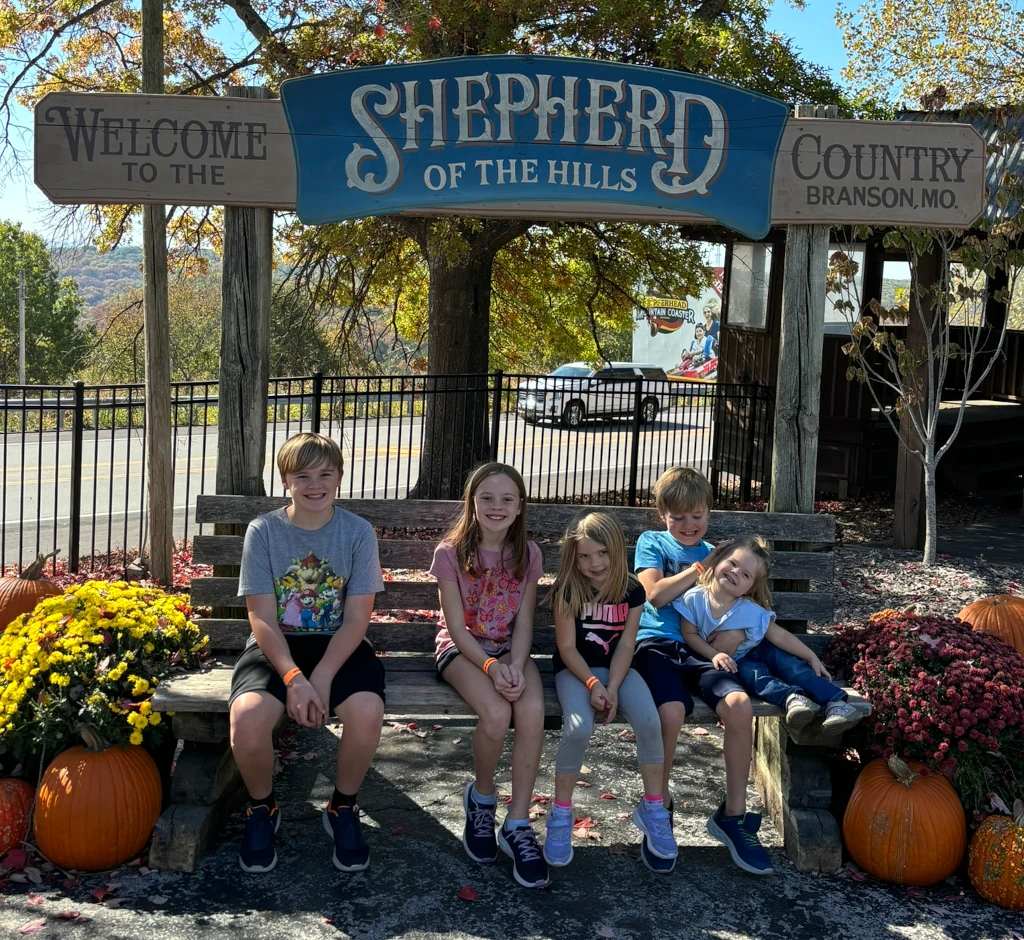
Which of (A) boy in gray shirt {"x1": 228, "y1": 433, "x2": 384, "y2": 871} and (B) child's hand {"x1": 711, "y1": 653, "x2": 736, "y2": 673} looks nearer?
(A) boy in gray shirt {"x1": 228, "y1": 433, "x2": 384, "y2": 871}

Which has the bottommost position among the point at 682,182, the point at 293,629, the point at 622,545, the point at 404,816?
the point at 404,816

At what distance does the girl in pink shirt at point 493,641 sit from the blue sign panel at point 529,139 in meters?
1.34

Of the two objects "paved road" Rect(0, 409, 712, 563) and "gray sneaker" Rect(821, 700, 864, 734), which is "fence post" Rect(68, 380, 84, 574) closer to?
"paved road" Rect(0, 409, 712, 563)

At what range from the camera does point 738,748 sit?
3.65 metres

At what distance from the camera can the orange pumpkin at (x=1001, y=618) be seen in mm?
5012

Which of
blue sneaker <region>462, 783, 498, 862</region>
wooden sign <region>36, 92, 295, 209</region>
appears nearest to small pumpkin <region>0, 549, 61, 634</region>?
wooden sign <region>36, 92, 295, 209</region>

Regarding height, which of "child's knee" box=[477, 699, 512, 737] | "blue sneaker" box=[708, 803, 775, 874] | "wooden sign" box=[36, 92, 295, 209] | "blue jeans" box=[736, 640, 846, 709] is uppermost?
"wooden sign" box=[36, 92, 295, 209]

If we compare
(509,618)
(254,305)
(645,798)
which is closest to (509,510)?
(509,618)

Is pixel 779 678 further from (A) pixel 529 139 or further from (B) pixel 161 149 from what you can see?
(B) pixel 161 149

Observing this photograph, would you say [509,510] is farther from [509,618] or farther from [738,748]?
[738,748]

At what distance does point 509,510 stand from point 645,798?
112 cm

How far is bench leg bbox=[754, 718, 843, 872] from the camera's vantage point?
366 cm

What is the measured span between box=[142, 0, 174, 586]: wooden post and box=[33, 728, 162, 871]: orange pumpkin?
3.70 metres

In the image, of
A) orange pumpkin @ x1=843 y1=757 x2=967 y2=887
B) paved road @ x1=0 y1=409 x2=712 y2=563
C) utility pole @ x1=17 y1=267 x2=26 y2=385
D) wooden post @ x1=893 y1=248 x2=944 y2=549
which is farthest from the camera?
utility pole @ x1=17 y1=267 x2=26 y2=385
